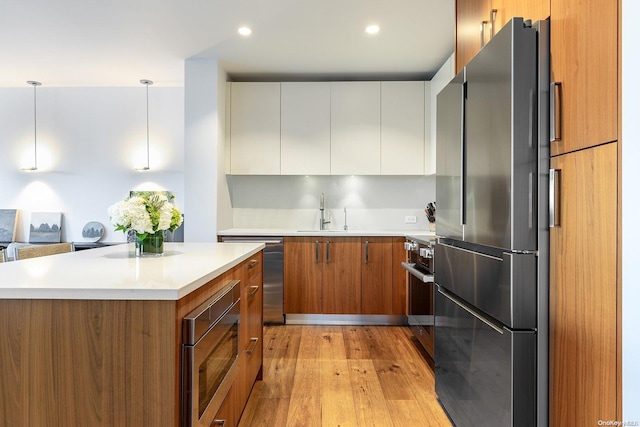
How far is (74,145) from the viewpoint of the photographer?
4.68 m

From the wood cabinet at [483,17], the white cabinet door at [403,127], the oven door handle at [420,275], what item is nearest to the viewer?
the wood cabinet at [483,17]

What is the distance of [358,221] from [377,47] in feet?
6.00

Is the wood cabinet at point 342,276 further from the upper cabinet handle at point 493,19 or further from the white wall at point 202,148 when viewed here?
the upper cabinet handle at point 493,19

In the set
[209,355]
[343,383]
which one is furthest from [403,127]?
[209,355]

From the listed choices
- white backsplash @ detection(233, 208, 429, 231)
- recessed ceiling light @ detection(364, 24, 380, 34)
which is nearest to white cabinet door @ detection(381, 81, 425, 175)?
white backsplash @ detection(233, 208, 429, 231)

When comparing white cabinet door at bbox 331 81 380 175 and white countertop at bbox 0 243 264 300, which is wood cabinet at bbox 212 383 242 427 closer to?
white countertop at bbox 0 243 264 300

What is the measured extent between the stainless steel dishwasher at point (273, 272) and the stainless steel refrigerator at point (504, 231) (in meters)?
2.16

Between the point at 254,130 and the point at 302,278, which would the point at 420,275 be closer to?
the point at 302,278

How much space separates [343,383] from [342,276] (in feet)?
4.55

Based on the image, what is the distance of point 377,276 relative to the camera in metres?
3.78

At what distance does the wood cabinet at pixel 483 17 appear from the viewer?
1455 millimetres

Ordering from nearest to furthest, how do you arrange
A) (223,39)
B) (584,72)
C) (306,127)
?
1. (584,72)
2. (223,39)
3. (306,127)

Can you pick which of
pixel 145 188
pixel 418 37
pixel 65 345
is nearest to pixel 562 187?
pixel 65 345
